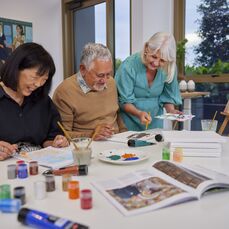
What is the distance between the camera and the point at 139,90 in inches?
81.4

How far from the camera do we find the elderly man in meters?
1.76

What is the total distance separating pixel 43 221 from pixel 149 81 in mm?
1573

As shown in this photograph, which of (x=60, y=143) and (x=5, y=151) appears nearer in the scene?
(x=5, y=151)

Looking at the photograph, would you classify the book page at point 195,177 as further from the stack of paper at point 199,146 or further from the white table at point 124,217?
the stack of paper at point 199,146

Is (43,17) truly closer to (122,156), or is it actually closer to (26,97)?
(26,97)

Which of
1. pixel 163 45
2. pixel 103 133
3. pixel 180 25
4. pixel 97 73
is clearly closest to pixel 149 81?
pixel 163 45

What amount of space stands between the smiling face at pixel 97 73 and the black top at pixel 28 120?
12.7 inches

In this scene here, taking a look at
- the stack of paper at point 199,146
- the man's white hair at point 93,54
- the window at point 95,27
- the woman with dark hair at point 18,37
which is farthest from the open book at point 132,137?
the woman with dark hair at point 18,37

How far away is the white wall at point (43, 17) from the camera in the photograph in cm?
418

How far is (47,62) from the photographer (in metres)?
1.41

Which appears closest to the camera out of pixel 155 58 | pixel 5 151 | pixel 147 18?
pixel 5 151

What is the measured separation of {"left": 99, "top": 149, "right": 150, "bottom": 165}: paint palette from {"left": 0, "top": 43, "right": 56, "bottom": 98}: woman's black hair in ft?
1.60

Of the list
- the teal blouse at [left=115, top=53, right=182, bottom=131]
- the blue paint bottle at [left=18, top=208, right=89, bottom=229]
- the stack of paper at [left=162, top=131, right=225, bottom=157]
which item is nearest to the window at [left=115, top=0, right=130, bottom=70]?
the teal blouse at [left=115, top=53, right=182, bottom=131]

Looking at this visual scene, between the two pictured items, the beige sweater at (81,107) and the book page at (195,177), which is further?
the beige sweater at (81,107)
